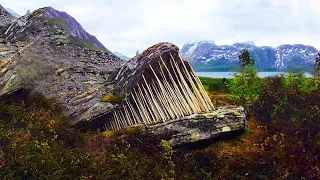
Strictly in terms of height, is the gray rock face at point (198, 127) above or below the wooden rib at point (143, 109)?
below

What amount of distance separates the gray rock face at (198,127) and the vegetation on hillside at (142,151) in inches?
16.6

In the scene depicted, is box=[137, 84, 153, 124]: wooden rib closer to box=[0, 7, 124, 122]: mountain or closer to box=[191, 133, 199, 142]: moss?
box=[0, 7, 124, 122]: mountain

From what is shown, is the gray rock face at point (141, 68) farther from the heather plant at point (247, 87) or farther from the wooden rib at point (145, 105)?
the heather plant at point (247, 87)

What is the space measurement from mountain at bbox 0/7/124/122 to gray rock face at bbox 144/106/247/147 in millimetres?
3921

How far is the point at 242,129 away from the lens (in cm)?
Answer: 1349

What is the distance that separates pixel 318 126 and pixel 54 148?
11030mm

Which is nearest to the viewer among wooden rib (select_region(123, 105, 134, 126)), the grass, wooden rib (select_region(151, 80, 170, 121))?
the grass

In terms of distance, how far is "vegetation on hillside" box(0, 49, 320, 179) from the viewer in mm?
9695

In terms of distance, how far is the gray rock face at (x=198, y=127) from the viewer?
12635mm

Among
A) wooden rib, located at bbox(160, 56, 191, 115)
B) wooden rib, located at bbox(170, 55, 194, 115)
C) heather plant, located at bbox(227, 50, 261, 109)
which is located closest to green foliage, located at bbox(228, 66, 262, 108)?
heather plant, located at bbox(227, 50, 261, 109)

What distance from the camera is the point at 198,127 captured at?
1286 cm

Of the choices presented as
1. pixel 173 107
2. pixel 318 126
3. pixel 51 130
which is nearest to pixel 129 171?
pixel 51 130

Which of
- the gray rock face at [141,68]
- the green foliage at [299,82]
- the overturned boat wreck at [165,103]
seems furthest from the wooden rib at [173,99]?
the green foliage at [299,82]

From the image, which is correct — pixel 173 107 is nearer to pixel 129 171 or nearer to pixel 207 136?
pixel 207 136
